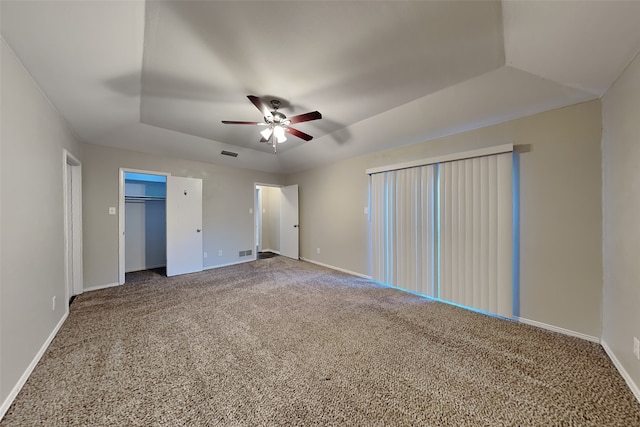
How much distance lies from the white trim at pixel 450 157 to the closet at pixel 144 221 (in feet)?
14.8

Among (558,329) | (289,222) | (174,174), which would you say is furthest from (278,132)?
(558,329)

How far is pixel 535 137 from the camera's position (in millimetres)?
2443

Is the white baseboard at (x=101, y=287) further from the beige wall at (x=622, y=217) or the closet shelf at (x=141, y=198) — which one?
the beige wall at (x=622, y=217)

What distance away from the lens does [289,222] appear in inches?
239

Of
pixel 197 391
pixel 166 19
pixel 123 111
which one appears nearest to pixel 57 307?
pixel 197 391

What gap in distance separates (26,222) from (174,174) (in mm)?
2918

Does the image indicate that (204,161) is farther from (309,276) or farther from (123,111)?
(309,276)

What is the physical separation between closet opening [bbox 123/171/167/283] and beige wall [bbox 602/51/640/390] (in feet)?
20.5

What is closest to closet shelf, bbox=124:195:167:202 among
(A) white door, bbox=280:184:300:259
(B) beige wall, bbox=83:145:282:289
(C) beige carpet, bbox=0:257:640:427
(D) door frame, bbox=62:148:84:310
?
(B) beige wall, bbox=83:145:282:289

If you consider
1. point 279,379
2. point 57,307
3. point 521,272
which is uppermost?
point 521,272

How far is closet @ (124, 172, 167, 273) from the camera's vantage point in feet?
15.4

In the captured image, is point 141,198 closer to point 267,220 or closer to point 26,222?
point 267,220

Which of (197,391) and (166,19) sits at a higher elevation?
(166,19)

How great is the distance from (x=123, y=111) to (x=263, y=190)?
4.32m
